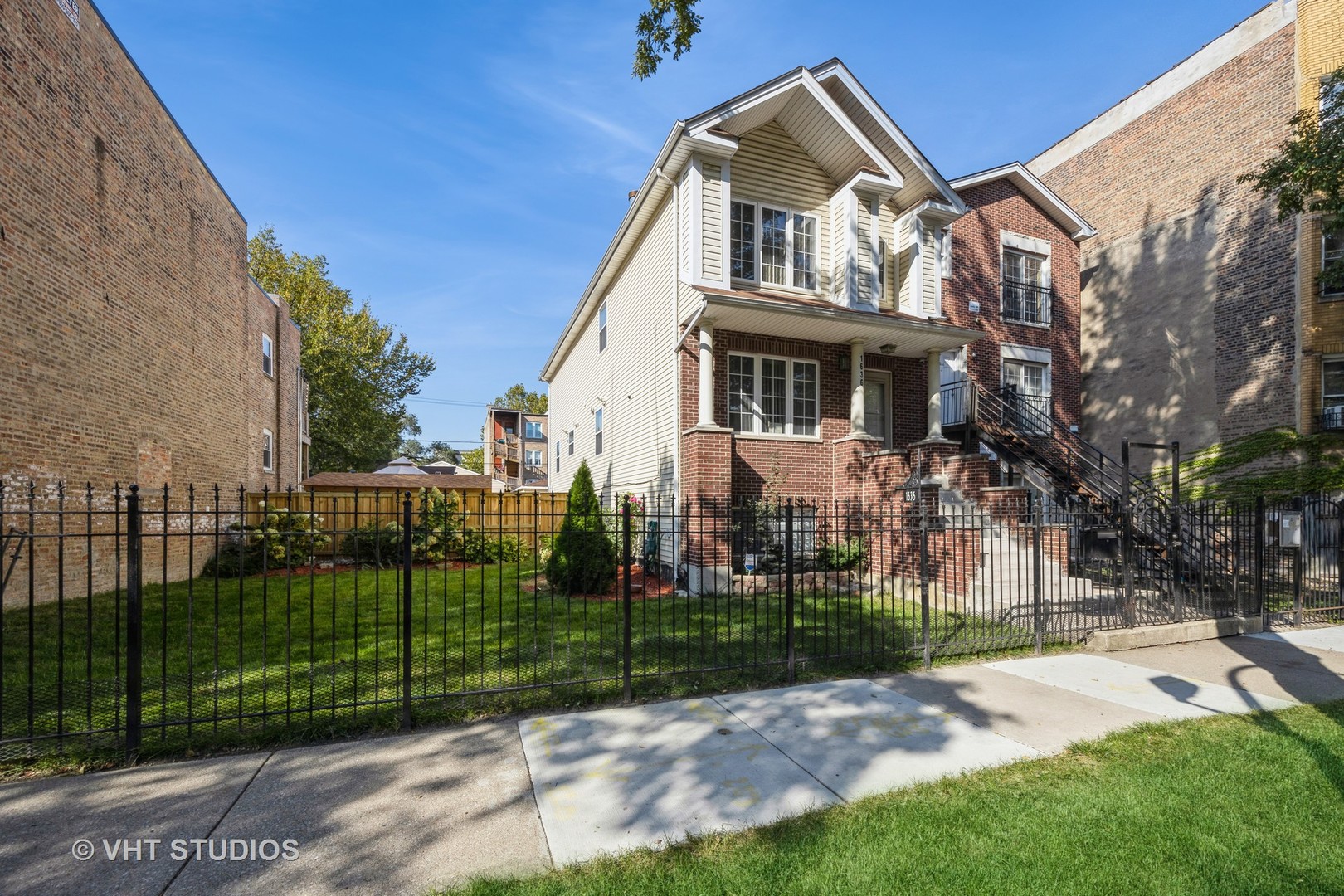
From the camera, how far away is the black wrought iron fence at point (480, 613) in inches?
184

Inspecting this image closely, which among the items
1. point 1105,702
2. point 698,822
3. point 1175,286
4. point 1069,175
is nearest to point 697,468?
point 1105,702

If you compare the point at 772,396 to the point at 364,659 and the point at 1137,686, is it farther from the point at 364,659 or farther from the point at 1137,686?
the point at 364,659

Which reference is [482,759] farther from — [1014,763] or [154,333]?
[154,333]

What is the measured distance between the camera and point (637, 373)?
14016 millimetres

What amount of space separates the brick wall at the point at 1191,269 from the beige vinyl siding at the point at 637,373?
48.6ft

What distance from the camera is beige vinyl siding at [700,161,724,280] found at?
1151cm

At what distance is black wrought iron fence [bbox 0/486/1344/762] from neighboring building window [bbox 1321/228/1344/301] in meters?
6.32

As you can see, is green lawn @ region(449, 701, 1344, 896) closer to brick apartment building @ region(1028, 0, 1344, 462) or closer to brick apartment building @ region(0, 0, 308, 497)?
brick apartment building @ region(0, 0, 308, 497)

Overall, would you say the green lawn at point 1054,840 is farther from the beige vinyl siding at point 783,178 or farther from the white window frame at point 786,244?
the beige vinyl siding at point 783,178

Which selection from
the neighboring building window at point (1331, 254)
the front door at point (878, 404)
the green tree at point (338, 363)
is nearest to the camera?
the front door at point (878, 404)

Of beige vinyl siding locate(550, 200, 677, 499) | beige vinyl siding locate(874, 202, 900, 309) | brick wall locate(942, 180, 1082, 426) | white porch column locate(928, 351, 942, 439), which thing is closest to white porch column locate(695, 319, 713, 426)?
beige vinyl siding locate(550, 200, 677, 499)

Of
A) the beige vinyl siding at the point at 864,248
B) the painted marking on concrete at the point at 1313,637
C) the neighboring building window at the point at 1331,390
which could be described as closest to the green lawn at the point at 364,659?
the painted marking on concrete at the point at 1313,637

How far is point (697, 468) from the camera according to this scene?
1078cm

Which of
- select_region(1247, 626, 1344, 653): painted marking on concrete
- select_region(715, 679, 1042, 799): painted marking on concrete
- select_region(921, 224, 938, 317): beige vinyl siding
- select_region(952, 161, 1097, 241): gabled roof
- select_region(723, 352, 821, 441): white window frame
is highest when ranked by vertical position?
select_region(952, 161, 1097, 241): gabled roof
